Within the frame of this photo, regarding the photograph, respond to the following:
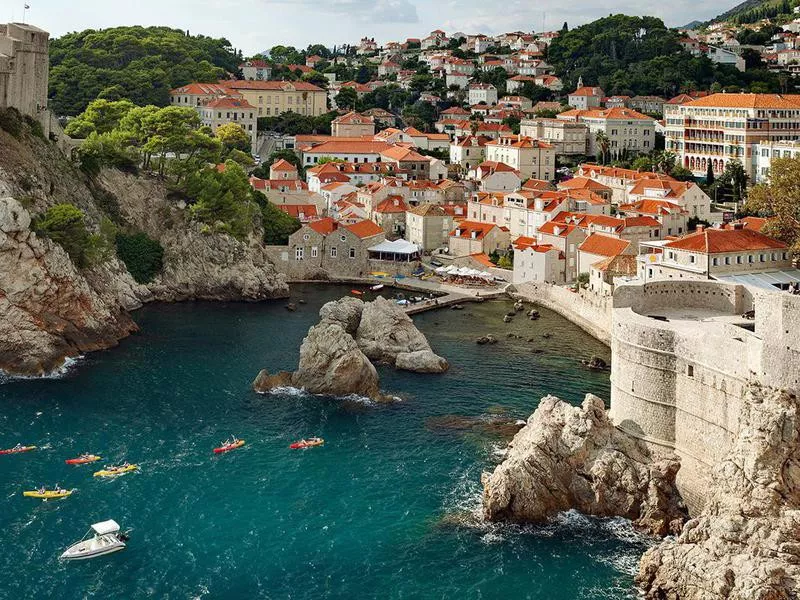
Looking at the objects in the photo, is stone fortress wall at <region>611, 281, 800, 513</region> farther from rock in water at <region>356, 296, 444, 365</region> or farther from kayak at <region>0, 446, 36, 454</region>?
kayak at <region>0, 446, 36, 454</region>

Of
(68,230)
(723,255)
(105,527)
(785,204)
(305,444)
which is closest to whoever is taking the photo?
(105,527)

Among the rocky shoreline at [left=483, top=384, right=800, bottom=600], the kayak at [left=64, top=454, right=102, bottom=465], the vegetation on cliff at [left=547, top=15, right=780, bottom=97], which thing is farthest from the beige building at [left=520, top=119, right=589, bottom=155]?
the kayak at [left=64, top=454, right=102, bottom=465]

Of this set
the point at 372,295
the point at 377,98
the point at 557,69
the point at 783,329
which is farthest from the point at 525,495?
the point at 557,69

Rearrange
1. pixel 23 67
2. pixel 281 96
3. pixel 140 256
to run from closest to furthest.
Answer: pixel 23 67, pixel 140 256, pixel 281 96

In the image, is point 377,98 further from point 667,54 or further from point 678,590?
point 678,590

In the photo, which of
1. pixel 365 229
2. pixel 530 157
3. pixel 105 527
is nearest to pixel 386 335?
pixel 105 527

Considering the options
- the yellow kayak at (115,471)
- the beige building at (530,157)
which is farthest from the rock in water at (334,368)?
the beige building at (530,157)

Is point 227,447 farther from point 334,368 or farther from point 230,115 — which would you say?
point 230,115
